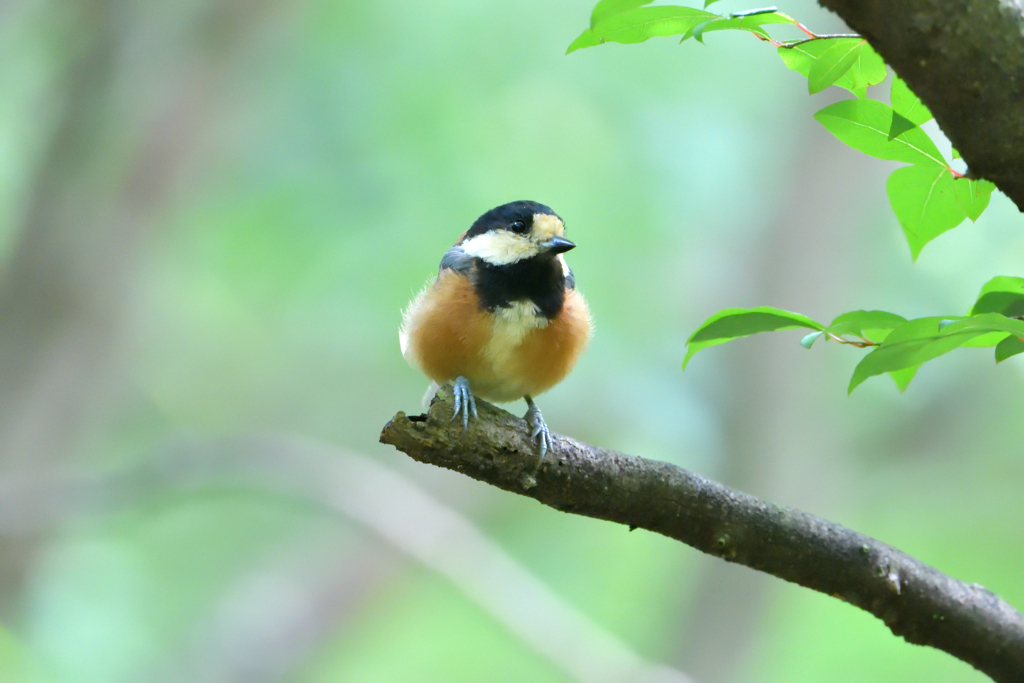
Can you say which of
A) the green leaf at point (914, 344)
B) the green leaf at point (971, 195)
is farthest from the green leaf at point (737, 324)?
the green leaf at point (971, 195)

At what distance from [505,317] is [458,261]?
1.07 ft

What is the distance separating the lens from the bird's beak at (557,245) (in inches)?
120

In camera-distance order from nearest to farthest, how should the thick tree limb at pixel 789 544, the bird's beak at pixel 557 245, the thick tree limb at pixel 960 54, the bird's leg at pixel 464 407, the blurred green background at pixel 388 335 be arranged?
1. the thick tree limb at pixel 960 54
2. the bird's leg at pixel 464 407
3. the thick tree limb at pixel 789 544
4. the bird's beak at pixel 557 245
5. the blurred green background at pixel 388 335

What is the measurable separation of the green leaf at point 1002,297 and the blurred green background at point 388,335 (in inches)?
154

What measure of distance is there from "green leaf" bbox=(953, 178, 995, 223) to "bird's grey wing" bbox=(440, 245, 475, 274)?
1.75 meters

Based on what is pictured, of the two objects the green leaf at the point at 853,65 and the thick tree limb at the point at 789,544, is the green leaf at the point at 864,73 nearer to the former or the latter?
the green leaf at the point at 853,65

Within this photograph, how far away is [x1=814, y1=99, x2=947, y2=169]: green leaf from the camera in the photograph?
151 centimetres

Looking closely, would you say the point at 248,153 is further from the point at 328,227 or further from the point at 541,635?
the point at 541,635

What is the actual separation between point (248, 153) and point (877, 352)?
6335mm

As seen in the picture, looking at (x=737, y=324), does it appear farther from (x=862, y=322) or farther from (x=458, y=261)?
(x=458, y=261)

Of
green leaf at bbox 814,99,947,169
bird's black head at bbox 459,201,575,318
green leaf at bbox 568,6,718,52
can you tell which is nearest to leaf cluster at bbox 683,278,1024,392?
green leaf at bbox 814,99,947,169

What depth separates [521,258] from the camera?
121 inches

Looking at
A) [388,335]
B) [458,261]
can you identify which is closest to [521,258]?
[458,261]

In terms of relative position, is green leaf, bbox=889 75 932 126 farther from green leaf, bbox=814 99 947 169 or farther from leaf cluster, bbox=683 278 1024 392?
leaf cluster, bbox=683 278 1024 392
